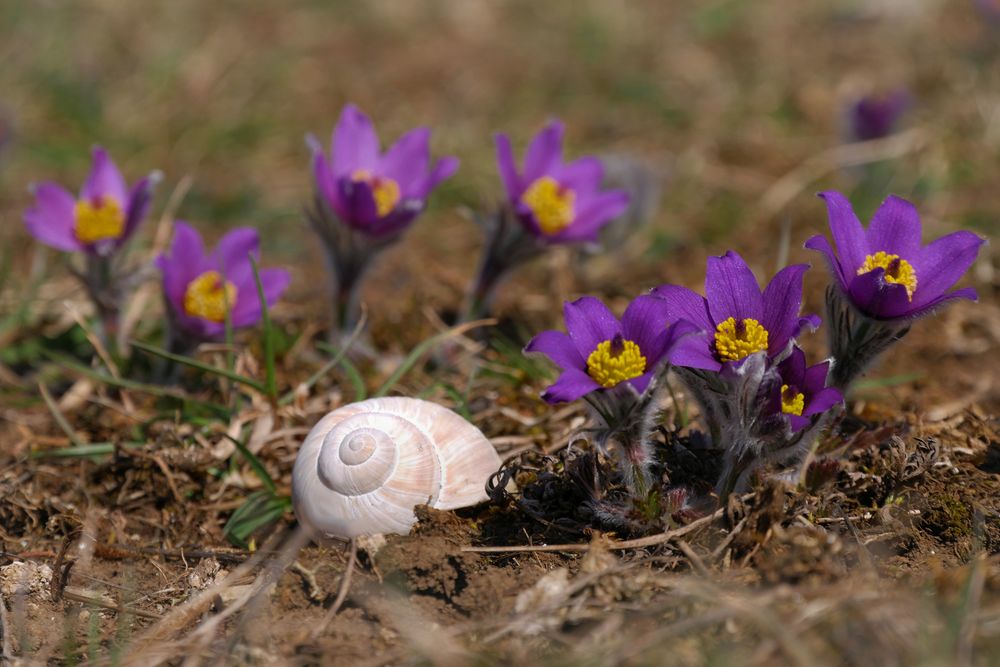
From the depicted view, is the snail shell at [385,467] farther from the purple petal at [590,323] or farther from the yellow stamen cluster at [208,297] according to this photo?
the yellow stamen cluster at [208,297]

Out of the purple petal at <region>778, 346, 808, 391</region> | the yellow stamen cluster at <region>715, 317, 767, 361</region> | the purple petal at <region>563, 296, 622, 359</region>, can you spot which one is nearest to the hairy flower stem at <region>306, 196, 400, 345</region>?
the purple petal at <region>563, 296, 622, 359</region>

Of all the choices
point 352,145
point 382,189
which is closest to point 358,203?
point 382,189

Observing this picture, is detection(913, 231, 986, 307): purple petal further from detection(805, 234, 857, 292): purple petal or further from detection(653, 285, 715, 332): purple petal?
detection(653, 285, 715, 332): purple petal

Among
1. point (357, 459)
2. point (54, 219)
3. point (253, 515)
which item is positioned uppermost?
point (54, 219)

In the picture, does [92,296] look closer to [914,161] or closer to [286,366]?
[286,366]

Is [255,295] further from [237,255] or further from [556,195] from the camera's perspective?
[556,195]

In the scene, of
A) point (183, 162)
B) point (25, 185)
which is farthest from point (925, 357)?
point (25, 185)
